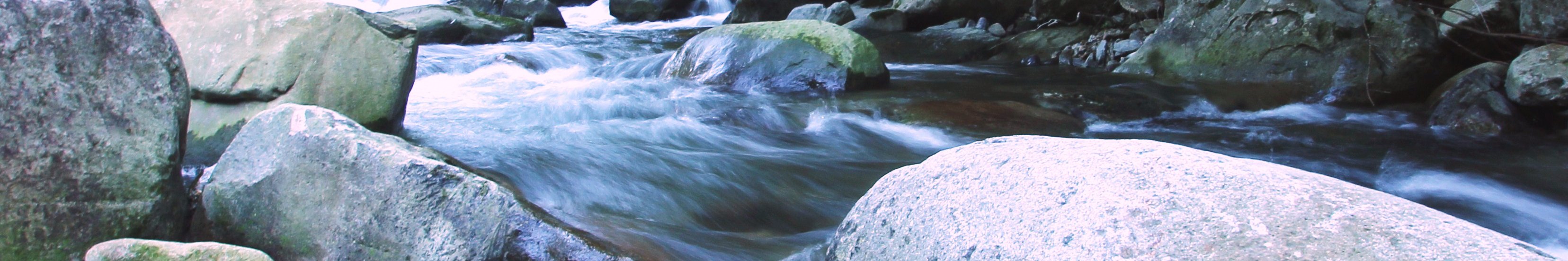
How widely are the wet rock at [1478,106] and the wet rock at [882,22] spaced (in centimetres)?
742

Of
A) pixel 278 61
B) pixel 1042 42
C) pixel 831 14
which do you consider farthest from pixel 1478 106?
pixel 831 14

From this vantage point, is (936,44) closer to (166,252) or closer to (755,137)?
(755,137)

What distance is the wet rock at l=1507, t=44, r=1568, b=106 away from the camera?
5.59m

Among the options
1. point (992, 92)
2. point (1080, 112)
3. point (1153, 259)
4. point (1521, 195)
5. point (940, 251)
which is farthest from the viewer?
point (992, 92)

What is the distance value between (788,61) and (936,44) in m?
4.31

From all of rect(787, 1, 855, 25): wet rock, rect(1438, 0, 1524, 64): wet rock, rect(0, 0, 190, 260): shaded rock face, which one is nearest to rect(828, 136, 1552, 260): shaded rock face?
rect(0, 0, 190, 260): shaded rock face

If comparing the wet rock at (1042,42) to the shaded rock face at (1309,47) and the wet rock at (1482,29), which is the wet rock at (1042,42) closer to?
the shaded rock face at (1309,47)

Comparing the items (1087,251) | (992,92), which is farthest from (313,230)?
(992,92)

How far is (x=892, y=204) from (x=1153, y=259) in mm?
703

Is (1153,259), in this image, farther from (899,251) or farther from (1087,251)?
(899,251)

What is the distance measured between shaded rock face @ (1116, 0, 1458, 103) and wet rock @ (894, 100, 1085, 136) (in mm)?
2185

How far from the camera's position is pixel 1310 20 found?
7605 mm

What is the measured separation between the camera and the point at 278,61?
464 centimetres

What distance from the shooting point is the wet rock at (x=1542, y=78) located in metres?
5.59
